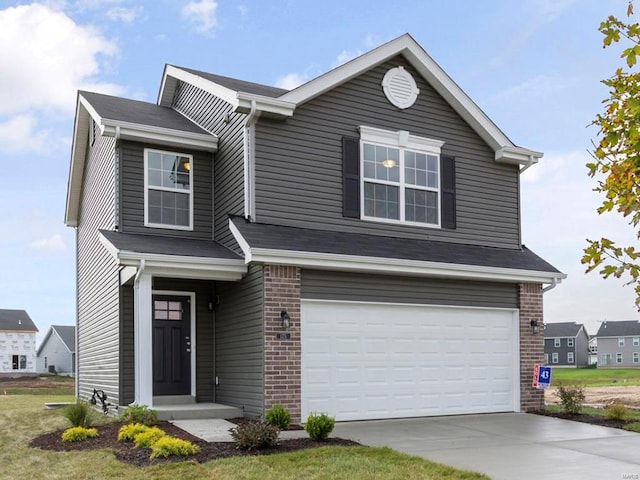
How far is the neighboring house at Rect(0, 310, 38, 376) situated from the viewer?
198 feet

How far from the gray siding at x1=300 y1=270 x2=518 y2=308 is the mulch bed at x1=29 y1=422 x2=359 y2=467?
3158 millimetres

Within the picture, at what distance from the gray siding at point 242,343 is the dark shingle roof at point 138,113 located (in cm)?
368

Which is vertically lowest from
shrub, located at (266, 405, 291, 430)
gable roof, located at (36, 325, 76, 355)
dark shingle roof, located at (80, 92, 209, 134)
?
gable roof, located at (36, 325, 76, 355)

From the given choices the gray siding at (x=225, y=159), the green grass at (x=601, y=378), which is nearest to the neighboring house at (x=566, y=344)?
the green grass at (x=601, y=378)

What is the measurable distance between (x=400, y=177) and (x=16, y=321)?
184 feet

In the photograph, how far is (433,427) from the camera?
12.0m

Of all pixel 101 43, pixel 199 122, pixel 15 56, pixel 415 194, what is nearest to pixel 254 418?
pixel 415 194

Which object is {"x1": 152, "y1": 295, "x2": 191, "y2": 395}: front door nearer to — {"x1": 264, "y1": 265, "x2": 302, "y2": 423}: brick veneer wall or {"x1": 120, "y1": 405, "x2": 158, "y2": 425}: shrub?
{"x1": 120, "y1": 405, "x2": 158, "y2": 425}: shrub

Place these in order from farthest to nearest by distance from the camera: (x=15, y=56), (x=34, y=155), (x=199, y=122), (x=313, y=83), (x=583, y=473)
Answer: (x=34, y=155) → (x=15, y=56) → (x=199, y=122) → (x=313, y=83) → (x=583, y=473)

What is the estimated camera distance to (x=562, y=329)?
3290 inches

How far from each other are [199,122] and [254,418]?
23.1 ft

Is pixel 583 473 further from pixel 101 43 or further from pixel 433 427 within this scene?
pixel 101 43

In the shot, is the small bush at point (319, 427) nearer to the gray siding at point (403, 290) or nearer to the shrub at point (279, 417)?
the shrub at point (279, 417)

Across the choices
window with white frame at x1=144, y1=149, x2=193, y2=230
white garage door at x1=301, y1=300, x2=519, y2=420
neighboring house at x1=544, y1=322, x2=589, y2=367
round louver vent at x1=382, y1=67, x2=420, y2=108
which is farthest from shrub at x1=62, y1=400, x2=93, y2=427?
neighboring house at x1=544, y1=322, x2=589, y2=367
